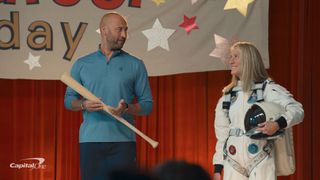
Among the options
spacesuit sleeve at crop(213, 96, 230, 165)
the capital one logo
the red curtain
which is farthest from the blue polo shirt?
the capital one logo

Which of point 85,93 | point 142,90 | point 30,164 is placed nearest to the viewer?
point 85,93

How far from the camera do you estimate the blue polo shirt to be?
131 inches

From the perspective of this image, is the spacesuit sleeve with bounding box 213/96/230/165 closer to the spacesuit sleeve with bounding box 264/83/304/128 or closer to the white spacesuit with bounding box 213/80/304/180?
the white spacesuit with bounding box 213/80/304/180

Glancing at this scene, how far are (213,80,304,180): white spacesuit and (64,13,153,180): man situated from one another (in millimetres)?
528

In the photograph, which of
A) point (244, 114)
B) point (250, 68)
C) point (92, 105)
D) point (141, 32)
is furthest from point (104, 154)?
point (141, 32)

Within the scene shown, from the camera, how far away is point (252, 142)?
312 centimetres

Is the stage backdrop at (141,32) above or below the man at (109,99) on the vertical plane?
above

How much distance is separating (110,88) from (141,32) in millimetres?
1206

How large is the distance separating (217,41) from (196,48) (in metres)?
0.16

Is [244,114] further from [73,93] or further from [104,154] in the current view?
[73,93]

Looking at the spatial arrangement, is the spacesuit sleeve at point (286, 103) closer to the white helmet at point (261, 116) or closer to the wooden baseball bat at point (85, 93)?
the white helmet at point (261, 116)

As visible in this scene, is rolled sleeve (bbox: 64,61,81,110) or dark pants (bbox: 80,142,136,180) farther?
rolled sleeve (bbox: 64,61,81,110)

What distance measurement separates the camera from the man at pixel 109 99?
3301 millimetres

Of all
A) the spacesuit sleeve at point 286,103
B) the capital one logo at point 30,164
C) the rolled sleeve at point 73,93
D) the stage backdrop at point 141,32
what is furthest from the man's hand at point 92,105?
the capital one logo at point 30,164
